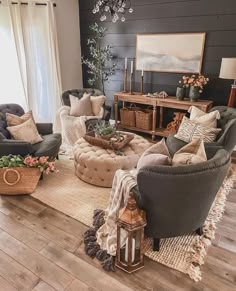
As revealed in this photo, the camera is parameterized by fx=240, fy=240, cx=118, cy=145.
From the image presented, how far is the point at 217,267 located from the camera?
6.22 feet

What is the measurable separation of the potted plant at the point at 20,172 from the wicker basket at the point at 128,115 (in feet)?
7.21

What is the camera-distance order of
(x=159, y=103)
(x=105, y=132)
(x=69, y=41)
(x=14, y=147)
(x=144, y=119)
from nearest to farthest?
1. (x=14, y=147)
2. (x=105, y=132)
3. (x=159, y=103)
4. (x=144, y=119)
5. (x=69, y=41)

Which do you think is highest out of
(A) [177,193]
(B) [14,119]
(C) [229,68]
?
(C) [229,68]

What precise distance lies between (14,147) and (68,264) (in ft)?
5.14

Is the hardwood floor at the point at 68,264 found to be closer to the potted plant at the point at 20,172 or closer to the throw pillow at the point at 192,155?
the potted plant at the point at 20,172

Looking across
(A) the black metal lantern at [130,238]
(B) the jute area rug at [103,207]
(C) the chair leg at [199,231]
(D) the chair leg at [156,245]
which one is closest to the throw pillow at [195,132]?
(B) the jute area rug at [103,207]

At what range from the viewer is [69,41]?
5035 millimetres

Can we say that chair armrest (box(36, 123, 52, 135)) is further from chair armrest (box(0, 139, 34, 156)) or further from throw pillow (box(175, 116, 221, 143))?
throw pillow (box(175, 116, 221, 143))

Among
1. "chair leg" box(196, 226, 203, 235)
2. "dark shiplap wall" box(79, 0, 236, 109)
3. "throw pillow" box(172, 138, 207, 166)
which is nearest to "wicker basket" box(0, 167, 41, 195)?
"throw pillow" box(172, 138, 207, 166)

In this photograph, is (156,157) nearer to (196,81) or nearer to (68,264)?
(68,264)

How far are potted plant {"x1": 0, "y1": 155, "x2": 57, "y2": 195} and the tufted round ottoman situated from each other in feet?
1.31

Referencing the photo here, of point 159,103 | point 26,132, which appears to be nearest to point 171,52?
point 159,103

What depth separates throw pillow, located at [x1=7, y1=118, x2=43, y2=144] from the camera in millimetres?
3113

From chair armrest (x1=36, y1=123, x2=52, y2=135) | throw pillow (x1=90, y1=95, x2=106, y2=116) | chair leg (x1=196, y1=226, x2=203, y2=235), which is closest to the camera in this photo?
chair leg (x1=196, y1=226, x2=203, y2=235)
